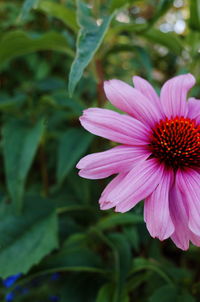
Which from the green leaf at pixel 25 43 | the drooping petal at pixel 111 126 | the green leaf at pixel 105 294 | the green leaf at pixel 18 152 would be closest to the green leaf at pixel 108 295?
the green leaf at pixel 105 294

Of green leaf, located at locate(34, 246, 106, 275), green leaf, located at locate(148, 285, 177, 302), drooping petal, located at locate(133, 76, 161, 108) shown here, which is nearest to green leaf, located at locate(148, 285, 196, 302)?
green leaf, located at locate(148, 285, 177, 302)

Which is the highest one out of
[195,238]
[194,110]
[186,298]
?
[194,110]

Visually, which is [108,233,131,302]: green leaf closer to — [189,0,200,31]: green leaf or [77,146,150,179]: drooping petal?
[77,146,150,179]: drooping petal

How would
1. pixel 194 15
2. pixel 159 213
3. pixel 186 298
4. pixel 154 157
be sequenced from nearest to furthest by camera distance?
pixel 159 213 → pixel 154 157 → pixel 186 298 → pixel 194 15

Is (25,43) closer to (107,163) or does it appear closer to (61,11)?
(61,11)

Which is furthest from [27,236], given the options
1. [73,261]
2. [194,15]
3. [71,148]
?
[194,15]

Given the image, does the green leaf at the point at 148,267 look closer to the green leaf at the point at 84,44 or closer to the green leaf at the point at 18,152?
the green leaf at the point at 18,152
